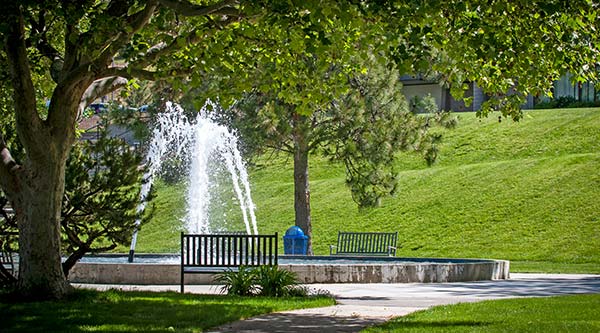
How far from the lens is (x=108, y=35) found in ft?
38.3

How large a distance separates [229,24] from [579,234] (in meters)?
18.4

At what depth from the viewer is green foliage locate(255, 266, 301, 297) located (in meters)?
14.0

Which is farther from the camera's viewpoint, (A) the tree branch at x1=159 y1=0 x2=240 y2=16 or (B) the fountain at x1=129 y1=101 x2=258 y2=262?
(B) the fountain at x1=129 y1=101 x2=258 y2=262

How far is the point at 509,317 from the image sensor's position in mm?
11297

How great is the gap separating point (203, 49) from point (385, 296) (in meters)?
4.82

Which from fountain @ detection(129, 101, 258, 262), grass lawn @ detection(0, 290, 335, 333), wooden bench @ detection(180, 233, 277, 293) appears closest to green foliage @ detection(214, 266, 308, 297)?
wooden bench @ detection(180, 233, 277, 293)

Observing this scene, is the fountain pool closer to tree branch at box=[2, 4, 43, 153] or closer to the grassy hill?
tree branch at box=[2, 4, 43, 153]

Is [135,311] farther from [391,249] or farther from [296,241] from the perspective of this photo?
[391,249]

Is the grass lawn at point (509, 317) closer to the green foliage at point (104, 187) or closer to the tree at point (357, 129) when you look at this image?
the green foliage at point (104, 187)

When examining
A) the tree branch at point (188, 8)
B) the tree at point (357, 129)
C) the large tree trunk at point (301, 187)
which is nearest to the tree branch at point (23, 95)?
the tree branch at point (188, 8)

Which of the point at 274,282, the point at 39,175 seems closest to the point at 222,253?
the point at 274,282

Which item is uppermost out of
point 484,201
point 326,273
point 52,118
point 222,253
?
point 52,118

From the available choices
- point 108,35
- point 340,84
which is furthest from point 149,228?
point 108,35

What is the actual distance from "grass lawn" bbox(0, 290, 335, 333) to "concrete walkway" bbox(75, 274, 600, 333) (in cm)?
36
